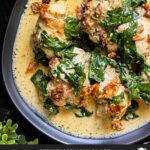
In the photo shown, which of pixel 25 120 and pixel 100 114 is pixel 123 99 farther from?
pixel 25 120

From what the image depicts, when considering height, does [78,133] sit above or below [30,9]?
below

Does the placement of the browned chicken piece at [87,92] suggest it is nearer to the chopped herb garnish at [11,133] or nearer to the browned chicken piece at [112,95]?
the browned chicken piece at [112,95]

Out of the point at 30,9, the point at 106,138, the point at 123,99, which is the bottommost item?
the point at 106,138

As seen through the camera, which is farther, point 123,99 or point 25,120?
point 25,120

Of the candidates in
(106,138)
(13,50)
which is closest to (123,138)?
(106,138)

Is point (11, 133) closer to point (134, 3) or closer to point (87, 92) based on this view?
point (87, 92)

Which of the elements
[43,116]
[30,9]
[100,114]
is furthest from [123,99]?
[30,9]
